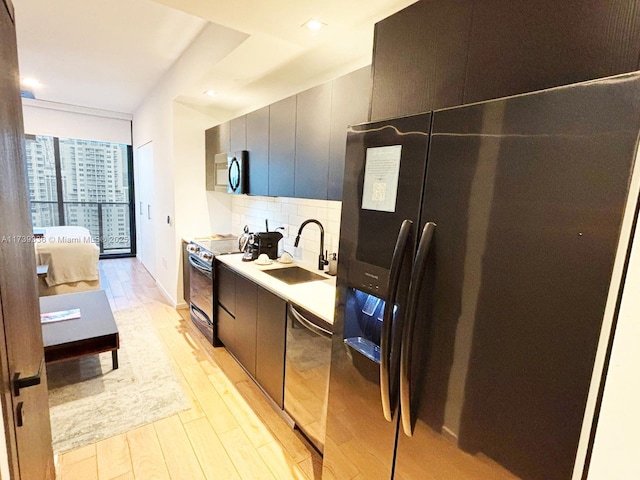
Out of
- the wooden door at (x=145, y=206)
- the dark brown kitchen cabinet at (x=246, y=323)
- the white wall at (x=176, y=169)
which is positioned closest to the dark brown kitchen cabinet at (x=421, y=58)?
the dark brown kitchen cabinet at (x=246, y=323)

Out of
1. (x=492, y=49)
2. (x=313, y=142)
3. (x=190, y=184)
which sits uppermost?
(x=492, y=49)

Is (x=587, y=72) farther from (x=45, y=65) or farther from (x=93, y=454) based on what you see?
(x=45, y=65)

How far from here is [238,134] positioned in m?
3.05

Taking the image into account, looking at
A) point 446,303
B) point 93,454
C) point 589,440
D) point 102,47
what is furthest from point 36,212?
point 589,440

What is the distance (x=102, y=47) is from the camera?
3.04m

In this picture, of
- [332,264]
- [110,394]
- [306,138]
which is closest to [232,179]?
[306,138]

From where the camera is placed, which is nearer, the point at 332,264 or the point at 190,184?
the point at 332,264

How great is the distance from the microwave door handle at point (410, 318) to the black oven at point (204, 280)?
7.37ft

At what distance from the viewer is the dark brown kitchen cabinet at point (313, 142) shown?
6.39 feet

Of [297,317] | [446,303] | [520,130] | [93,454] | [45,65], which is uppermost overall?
[45,65]

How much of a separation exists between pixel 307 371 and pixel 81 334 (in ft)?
5.78

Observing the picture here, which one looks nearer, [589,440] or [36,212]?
[589,440]

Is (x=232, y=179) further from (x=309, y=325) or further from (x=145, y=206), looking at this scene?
(x=145, y=206)

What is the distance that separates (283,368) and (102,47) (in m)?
3.40
